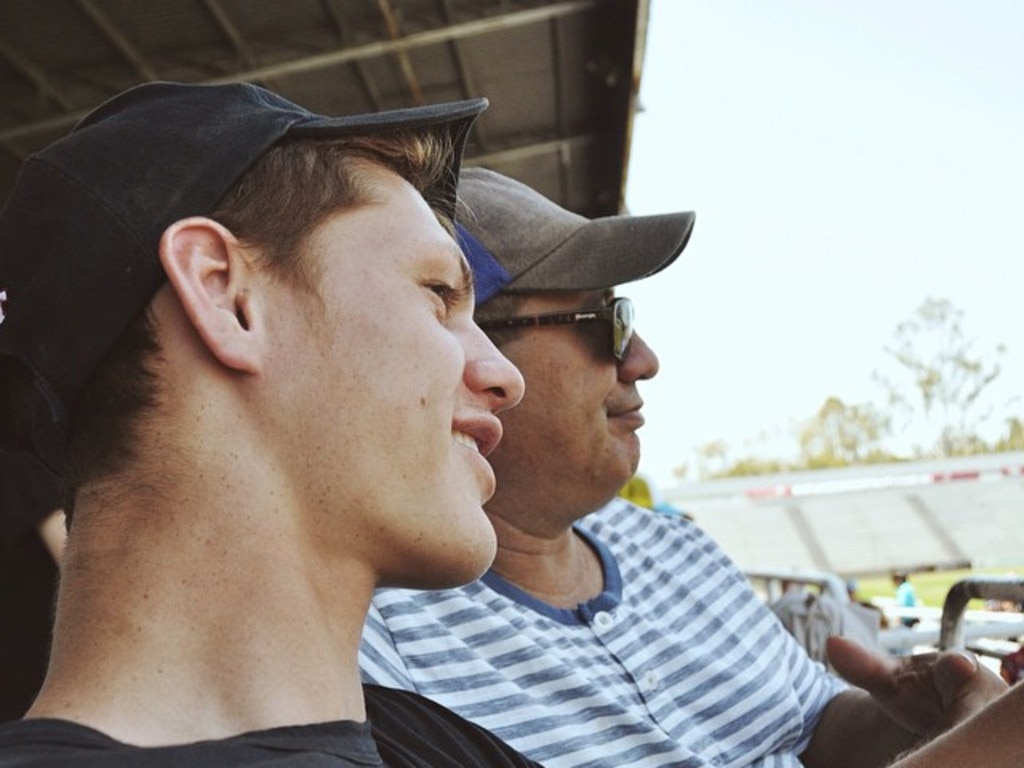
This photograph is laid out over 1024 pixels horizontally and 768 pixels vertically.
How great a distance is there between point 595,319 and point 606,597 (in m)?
0.48

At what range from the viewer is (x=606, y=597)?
6.03ft

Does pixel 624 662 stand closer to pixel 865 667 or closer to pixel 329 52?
pixel 865 667

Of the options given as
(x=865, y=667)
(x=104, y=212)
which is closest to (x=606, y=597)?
(x=865, y=667)

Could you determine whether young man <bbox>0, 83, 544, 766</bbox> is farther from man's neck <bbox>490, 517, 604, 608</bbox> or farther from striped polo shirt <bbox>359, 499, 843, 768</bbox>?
man's neck <bbox>490, 517, 604, 608</bbox>

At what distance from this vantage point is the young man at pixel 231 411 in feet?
2.96

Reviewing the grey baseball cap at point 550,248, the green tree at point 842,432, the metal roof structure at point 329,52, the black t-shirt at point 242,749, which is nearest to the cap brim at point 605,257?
the grey baseball cap at point 550,248

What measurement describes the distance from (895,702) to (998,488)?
2431 centimetres

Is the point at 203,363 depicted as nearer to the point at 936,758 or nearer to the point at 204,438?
the point at 204,438

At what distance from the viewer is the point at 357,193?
108cm

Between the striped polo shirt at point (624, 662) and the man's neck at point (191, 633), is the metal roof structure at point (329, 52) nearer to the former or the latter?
the striped polo shirt at point (624, 662)

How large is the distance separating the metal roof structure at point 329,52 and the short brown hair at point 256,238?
759cm

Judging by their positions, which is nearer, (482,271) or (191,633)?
(191,633)

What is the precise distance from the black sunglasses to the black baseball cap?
0.87 m

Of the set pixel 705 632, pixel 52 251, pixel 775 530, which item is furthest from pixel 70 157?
pixel 775 530
